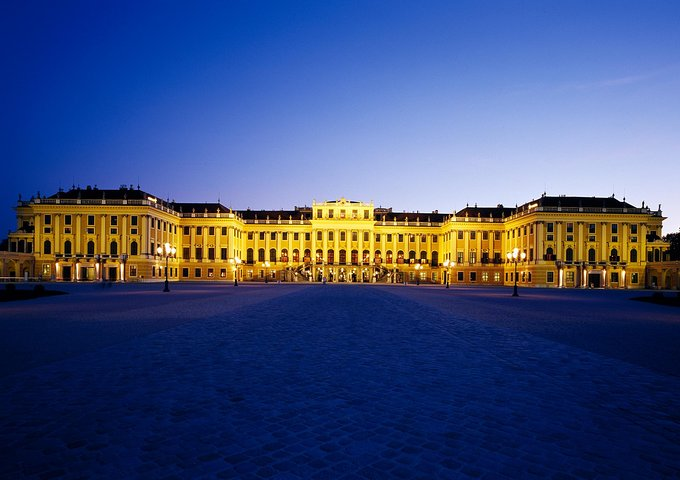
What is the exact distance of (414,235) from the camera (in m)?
97.6

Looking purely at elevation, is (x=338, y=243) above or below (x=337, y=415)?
above

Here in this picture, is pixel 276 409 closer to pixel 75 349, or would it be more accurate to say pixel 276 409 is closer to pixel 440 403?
pixel 440 403

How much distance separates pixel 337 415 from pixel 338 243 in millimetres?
89569

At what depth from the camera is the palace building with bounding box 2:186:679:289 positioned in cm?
7250

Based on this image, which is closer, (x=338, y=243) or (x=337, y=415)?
(x=337, y=415)

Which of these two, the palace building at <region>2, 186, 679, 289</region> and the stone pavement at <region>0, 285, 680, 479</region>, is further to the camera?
the palace building at <region>2, 186, 679, 289</region>

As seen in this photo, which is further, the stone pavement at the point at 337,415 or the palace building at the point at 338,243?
the palace building at the point at 338,243

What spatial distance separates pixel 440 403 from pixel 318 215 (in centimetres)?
9055

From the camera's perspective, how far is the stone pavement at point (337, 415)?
4.54 meters

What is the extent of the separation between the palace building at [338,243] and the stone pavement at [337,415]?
4949 centimetres

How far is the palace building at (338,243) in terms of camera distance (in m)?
72.5

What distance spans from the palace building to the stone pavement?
49489 millimetres

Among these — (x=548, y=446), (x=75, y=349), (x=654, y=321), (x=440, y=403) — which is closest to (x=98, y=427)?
(x=440, y=403)

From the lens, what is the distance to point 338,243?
95.6m
